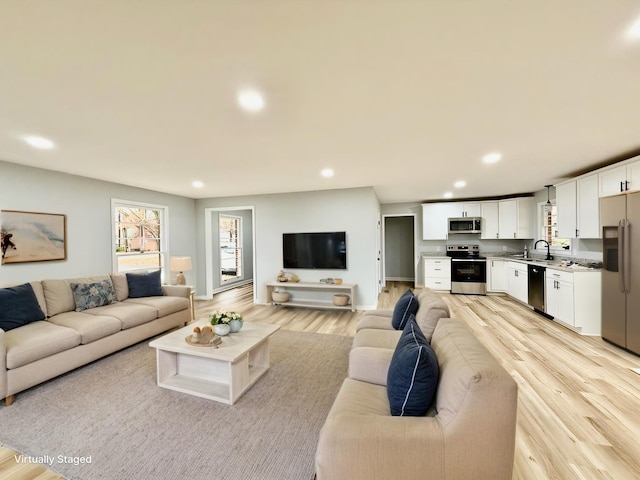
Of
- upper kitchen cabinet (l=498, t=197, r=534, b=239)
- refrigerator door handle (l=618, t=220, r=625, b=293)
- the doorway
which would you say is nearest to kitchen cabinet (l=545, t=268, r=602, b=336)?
refrigerator door handle (l=618, t=220, r=625, b=293)

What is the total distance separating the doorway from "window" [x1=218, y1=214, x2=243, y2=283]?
449cm

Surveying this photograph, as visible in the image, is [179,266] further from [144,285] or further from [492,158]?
[492,158]

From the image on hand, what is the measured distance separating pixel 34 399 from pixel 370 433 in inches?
115

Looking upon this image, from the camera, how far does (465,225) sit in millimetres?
6426

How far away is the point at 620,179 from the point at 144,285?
6.72 metres

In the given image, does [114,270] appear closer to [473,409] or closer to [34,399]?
[34,399]

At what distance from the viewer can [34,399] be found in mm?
2240

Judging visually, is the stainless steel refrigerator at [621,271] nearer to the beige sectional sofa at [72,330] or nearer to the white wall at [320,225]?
the white wall at [320,225]

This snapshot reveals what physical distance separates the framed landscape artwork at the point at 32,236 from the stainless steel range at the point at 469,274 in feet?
24.4

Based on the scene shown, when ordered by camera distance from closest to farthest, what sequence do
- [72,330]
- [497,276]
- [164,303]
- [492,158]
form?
[72,330]
[492,158]
[164,303]
[497,276]

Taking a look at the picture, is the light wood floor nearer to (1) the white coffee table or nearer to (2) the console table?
(2) the console table

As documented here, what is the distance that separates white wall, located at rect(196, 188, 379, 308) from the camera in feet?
16.4

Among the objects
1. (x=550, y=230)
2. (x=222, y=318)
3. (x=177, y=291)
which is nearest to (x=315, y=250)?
(x=177, y=291)

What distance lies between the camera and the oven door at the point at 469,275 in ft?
20.1
